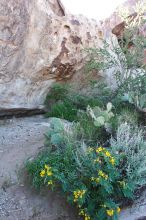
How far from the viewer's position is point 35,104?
6.84 metres

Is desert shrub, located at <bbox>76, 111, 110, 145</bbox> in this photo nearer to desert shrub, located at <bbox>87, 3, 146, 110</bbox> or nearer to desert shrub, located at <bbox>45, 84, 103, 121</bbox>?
desert shrub, located at <bbox>45, 84, 103, 121</bbox>

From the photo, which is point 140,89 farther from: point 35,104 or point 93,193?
point 93,193

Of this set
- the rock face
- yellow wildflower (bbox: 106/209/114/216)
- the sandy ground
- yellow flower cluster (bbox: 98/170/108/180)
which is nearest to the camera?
yellow wildflower (bbox: 106/209/114/216)

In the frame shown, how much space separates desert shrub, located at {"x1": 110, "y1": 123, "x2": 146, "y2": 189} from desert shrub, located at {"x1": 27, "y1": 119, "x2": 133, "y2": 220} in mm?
111

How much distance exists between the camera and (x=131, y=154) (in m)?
4.54

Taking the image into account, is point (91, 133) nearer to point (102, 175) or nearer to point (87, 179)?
point (87, 179)

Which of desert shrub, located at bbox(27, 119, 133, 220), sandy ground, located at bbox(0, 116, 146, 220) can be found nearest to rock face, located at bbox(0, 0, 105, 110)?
sandy ground, located at bbox(0, 116, 146, 220)

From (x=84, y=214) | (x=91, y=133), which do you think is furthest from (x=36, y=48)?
(x=84, y=214)

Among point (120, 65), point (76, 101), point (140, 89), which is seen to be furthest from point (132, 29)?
point (76, 101)

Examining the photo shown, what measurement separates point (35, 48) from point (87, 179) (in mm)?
2949

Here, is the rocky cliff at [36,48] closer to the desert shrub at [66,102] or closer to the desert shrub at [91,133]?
the desert shrub at [66,102]

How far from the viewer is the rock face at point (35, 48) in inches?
240

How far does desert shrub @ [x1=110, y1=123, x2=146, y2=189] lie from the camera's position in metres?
4.27

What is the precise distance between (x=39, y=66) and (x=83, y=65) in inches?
41.9
